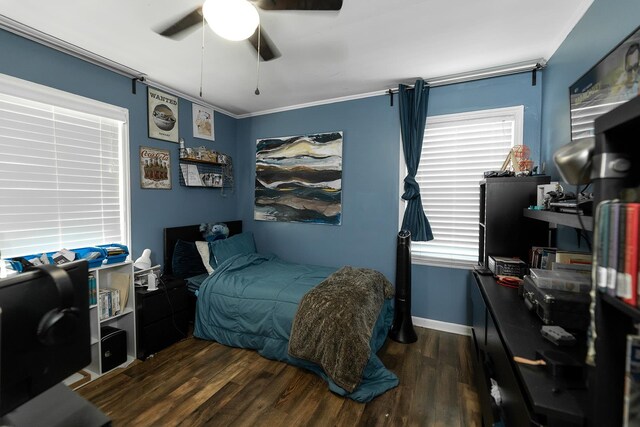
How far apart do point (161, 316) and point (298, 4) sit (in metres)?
2.77

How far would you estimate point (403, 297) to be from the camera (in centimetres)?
289

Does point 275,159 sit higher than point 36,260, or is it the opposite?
point 275,159

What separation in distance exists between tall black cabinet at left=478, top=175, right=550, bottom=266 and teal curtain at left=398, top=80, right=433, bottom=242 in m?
0.86

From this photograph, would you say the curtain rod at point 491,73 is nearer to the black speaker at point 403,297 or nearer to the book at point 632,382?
the black speaker at point 403,297

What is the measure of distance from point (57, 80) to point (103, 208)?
1110 mm

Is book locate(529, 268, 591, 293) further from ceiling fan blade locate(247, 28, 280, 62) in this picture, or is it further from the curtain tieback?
ceiling fan blade locate(247, 28, 280, 62)

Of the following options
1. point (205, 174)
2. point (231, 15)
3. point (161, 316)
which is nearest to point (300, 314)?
point (161, 316)

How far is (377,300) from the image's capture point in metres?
2.52

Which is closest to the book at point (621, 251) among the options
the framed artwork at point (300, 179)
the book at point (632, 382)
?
the book at point (632, 382)

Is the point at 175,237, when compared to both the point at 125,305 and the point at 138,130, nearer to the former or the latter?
the point at 125,305

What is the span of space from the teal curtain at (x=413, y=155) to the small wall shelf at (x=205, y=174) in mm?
2418

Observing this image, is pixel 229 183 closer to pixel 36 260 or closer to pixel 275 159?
pixel 275 159

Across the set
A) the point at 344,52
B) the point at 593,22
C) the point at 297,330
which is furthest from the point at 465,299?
the point at 344,52

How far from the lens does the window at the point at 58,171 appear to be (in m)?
2.07
